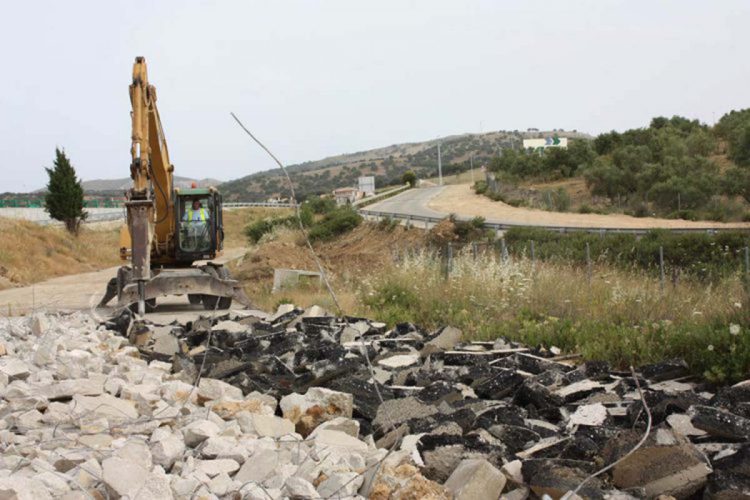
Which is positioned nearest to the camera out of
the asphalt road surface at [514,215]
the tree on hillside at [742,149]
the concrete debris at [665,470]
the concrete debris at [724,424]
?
the concrete debris at [665,470]

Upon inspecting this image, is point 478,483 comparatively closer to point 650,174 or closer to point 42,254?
point 42,254

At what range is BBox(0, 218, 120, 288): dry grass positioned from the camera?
36812 millimetres

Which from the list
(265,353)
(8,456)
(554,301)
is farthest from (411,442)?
(554,301)

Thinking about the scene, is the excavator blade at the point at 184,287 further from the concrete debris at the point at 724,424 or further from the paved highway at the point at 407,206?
the paved highway at the point at 407,206

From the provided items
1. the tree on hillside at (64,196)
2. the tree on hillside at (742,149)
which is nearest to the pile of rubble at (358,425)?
the tree on hillside at (742,149)

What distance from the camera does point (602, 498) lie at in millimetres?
4988

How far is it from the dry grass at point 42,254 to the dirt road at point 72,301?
6.47 feet

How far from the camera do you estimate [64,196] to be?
56.3 metres

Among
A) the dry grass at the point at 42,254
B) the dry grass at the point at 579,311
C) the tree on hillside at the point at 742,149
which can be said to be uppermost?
the tree on hillside at the point at 742,149

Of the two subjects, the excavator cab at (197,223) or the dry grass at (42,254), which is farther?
the dry grass at (42,254)

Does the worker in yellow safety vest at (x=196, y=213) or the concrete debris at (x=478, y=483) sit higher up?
the worker in yellow safety vest at (x=196, y=213)

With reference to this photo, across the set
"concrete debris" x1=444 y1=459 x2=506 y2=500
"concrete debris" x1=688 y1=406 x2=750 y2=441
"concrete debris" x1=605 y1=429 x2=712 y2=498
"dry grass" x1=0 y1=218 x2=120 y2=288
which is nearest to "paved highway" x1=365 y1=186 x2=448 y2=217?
"dry grass" x1=0 y1=218 x2=120 y2=288

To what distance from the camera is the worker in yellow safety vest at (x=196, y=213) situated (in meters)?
19.6

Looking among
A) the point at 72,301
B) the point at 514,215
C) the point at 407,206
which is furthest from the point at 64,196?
the point at 72,301
